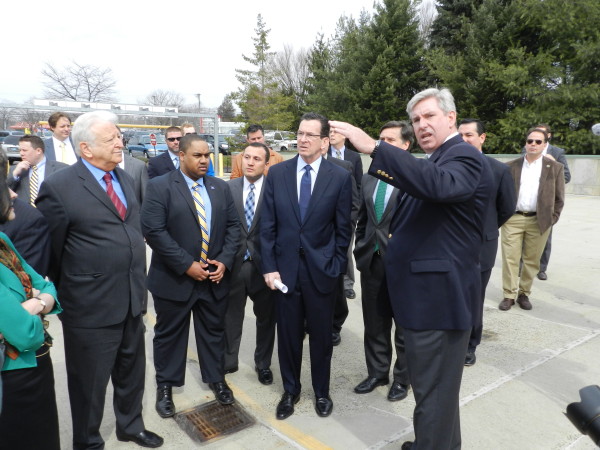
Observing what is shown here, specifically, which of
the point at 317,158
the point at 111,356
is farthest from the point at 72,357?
the point at 317,158

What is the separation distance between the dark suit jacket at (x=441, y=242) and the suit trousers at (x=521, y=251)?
137 inches

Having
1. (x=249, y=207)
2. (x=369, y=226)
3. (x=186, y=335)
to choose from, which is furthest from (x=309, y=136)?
(x=186, y=335)

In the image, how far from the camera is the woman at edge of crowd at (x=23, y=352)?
185cm

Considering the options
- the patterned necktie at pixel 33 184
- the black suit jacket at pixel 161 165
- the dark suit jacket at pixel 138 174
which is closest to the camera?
the dark suit jacket at pixel 138 174

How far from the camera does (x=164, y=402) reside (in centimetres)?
329

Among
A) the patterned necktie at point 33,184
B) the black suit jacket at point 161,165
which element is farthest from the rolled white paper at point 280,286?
the patterned necktie at point 33,184

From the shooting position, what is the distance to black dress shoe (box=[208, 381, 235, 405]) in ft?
11.2

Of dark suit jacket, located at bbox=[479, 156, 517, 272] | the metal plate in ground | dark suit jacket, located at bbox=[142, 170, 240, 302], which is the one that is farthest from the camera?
dark suit jacket, located at bbox=[479, 156, 517, 272]

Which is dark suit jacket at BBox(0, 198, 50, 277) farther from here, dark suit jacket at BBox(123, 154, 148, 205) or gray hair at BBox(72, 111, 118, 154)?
dark suit jacket at BBox(123, 154, 148, 205)

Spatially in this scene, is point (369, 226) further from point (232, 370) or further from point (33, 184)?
point (33, 184)

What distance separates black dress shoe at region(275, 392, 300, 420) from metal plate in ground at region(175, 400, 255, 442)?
0.64ft

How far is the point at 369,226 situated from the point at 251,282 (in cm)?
110

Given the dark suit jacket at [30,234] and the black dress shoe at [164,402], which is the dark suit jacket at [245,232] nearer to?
the black dress shoe at [164,402]

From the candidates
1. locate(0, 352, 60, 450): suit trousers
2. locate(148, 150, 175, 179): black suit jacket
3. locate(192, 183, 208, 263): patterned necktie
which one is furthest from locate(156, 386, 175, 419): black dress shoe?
locate(148, 150, 175, 179): black suit jacket
